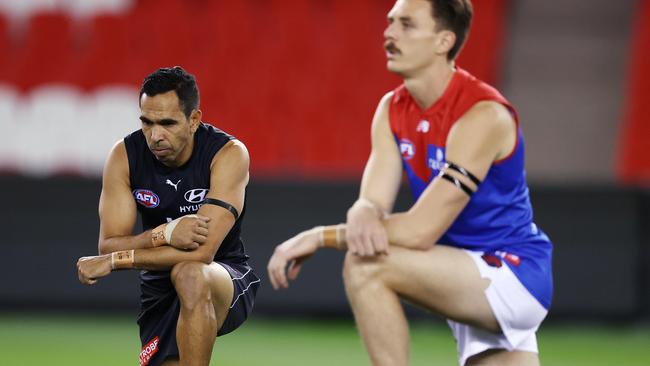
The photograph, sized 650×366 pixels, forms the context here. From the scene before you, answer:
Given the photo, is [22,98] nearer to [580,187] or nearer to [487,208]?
[580,187]

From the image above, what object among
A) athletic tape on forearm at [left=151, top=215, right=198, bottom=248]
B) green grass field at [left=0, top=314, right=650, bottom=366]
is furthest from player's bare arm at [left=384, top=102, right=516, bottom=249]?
green grass field at [left=0, top=314, right=650, bottom=366]

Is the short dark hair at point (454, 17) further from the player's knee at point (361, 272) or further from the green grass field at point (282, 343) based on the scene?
the green grass field at point (282, 343)

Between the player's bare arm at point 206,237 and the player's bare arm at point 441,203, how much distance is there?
57 centimetres

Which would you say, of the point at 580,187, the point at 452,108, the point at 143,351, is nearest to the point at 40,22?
the point at 580,187

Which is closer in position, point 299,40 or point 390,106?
point 390,106

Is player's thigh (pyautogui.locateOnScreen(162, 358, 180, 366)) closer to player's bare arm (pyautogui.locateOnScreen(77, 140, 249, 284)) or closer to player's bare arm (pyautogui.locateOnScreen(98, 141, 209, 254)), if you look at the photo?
player's bare arm (pyautogui.locateOnScreen(77, 140, 249, 284))

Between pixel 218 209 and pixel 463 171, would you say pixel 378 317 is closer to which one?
pixel 463 171

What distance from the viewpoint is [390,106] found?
5066 mm

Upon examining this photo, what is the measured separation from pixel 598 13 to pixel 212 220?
7546 mm

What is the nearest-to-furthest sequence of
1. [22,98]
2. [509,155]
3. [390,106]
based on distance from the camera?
1. [509,155]
2. [390,106]
3. [22,98]

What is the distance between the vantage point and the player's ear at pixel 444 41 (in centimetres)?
476

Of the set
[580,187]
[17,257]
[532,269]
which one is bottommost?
[17,257]

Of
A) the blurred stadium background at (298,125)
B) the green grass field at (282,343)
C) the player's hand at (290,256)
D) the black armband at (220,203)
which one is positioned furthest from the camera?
the blurred stadium background at (298,125)

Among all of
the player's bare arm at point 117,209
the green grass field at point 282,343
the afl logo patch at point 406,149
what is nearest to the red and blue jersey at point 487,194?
the afl logo patch at point 406,149
